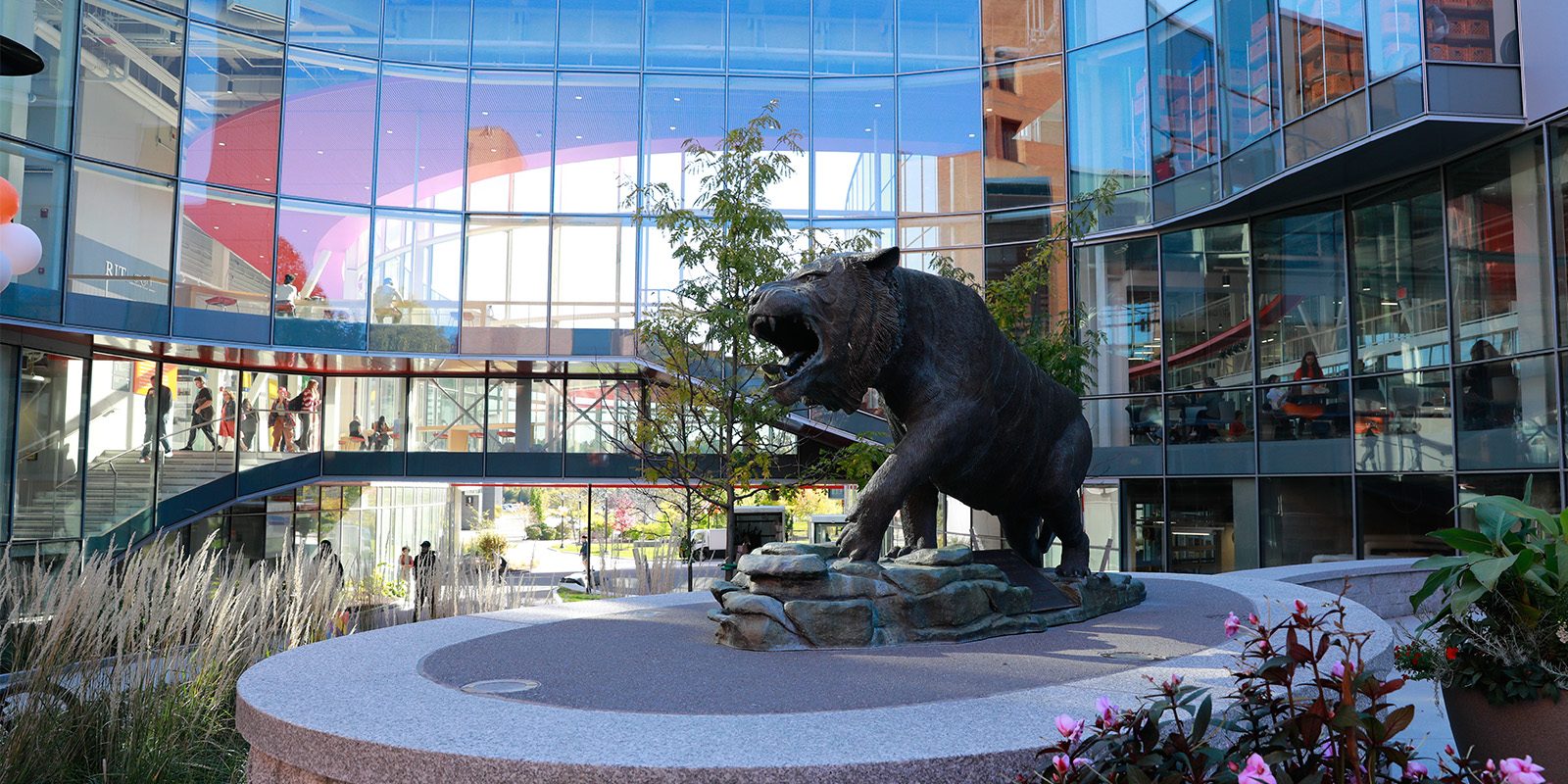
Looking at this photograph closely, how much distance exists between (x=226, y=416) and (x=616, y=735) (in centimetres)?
2148

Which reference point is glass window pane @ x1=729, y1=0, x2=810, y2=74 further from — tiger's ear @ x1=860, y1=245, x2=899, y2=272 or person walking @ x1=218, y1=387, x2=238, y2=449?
tiger's ear @ x1=860, y1=245, x2=899, y2=272

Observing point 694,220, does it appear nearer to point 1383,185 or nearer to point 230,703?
point 230,703

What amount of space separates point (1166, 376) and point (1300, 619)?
49.8ft

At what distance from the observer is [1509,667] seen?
310cm

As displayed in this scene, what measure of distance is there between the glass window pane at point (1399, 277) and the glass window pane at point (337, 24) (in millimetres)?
19090

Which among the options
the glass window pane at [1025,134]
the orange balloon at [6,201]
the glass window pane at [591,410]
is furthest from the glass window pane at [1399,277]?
the orange balloon at [6,201]

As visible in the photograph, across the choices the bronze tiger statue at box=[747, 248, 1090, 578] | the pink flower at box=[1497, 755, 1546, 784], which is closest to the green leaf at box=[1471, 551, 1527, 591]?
the pink flower at box=[1497, 755, 1546, 784]

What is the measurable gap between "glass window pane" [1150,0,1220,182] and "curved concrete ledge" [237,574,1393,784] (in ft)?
45.8

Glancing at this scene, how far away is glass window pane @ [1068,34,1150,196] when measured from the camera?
17.2 meters

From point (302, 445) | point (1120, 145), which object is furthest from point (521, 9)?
point (1120, 145)

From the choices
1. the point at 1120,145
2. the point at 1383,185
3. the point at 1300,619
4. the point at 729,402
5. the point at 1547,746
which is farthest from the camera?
the point at 1120,145

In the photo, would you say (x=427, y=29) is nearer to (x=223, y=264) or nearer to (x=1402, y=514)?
(x=223, y=264)

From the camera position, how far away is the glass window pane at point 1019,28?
63.1 ft

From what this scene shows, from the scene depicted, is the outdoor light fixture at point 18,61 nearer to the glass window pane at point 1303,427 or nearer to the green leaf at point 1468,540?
the green leaf at point 1468,540
